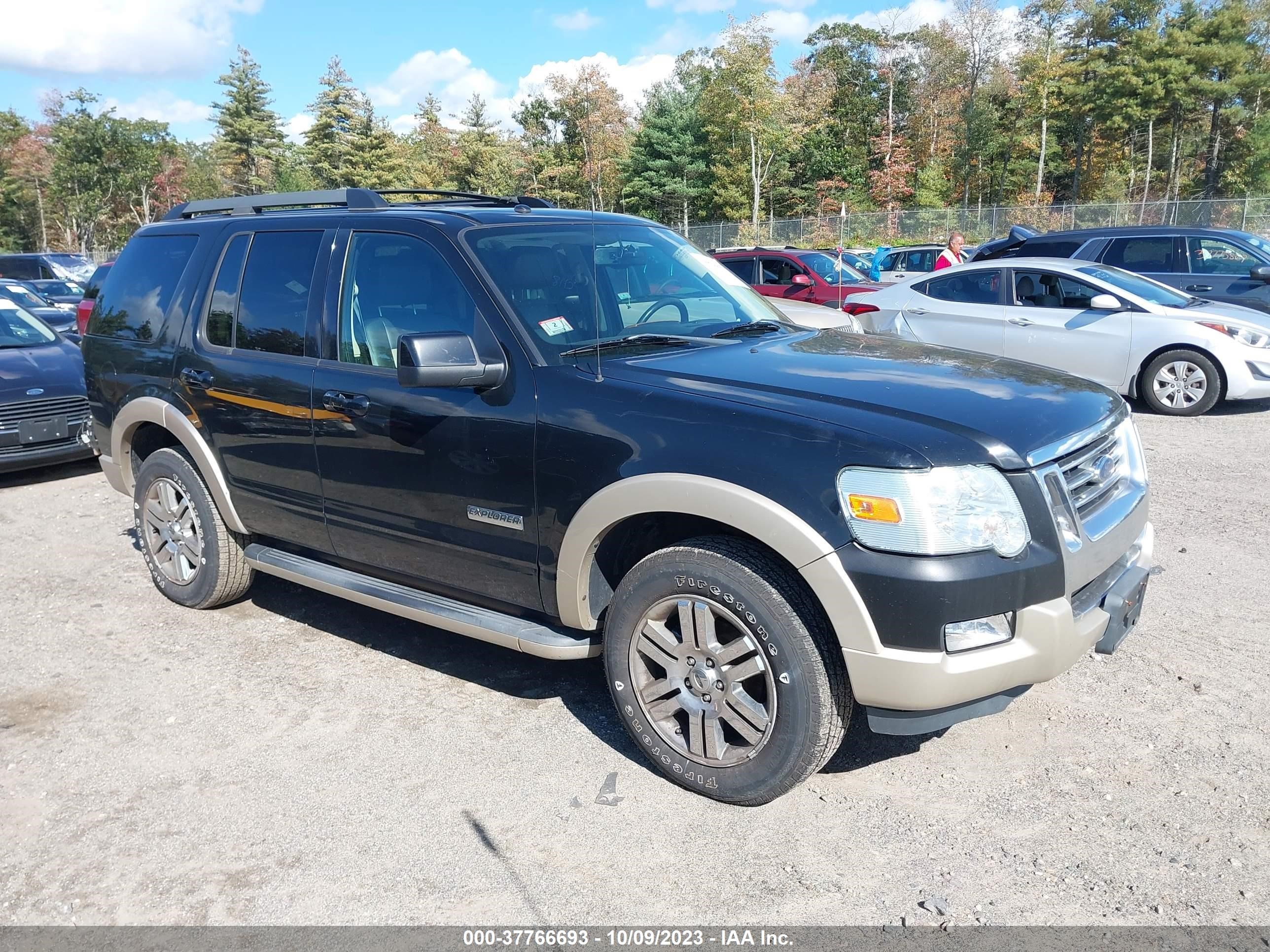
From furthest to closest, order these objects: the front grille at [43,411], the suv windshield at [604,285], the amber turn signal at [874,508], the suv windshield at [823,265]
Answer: the suv windshield at [823,265] < the front grille at [43,411] < the suv windshield at [604,285] < the amber turn signal at [874,508]

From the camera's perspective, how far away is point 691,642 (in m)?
3.24

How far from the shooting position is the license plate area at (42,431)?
809 centimetres

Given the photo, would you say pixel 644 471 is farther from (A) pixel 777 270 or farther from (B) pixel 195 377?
(A) pixel 777 270

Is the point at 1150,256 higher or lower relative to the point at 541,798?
higher

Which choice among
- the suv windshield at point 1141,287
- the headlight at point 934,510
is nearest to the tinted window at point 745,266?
the suv windshield at point 1141,287

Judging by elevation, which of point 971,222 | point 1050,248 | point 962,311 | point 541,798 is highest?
point 971,222

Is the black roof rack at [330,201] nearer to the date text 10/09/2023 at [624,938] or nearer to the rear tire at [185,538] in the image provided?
the rear tire at [185,538]

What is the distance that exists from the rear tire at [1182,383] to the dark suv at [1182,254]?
290cm

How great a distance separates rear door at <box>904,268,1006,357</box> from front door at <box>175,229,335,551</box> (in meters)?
7.67

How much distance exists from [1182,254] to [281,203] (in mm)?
11364

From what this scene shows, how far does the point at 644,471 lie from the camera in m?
3.21

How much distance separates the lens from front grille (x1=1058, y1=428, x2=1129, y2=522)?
122 inches

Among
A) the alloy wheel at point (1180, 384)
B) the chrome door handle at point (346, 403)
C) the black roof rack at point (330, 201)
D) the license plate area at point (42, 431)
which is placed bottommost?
the alloy wheel at point (1180, 384)

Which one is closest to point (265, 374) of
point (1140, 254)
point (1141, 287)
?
point (1141, 287)
